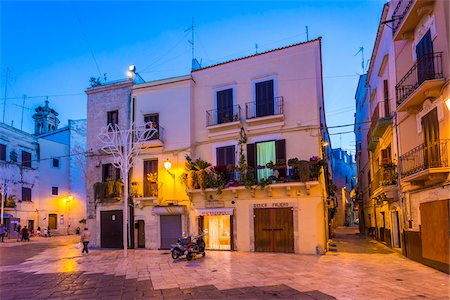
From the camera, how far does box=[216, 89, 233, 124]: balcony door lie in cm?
1972

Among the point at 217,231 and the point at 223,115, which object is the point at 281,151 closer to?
the point at 223,115

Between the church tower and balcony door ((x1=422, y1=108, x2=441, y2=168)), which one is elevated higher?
the church tower

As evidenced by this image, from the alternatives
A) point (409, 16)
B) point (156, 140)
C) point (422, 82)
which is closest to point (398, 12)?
point (409, 16)

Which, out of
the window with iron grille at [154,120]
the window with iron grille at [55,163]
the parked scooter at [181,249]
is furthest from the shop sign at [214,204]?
the window with iron grille at [55,163]

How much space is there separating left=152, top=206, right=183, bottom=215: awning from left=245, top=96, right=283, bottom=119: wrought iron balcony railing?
6078 mm

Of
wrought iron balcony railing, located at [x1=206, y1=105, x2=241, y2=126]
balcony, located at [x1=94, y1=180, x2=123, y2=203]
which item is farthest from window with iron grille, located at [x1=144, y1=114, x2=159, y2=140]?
balcony, located at [x1=94, y1=180, x2=123, y2=203]

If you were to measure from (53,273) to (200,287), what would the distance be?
6.24m

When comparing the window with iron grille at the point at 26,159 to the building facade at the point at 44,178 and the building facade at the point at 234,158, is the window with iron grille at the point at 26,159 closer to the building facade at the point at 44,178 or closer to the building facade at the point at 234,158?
the building facade at the point at 44,178

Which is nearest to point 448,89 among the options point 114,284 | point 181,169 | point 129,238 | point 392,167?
point 392,167

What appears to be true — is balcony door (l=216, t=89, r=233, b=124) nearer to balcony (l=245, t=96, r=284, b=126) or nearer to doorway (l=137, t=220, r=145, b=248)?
balcony (l=245, t=96, r=284, b=126)

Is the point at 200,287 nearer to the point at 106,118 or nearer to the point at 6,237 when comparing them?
the point at 106,118

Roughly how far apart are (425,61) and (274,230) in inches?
378

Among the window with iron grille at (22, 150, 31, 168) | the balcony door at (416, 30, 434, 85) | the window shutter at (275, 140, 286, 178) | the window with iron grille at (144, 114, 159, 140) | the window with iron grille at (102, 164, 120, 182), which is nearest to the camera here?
the balcony door at (416, 30, 434, 85)

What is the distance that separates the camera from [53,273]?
13.2 metres
